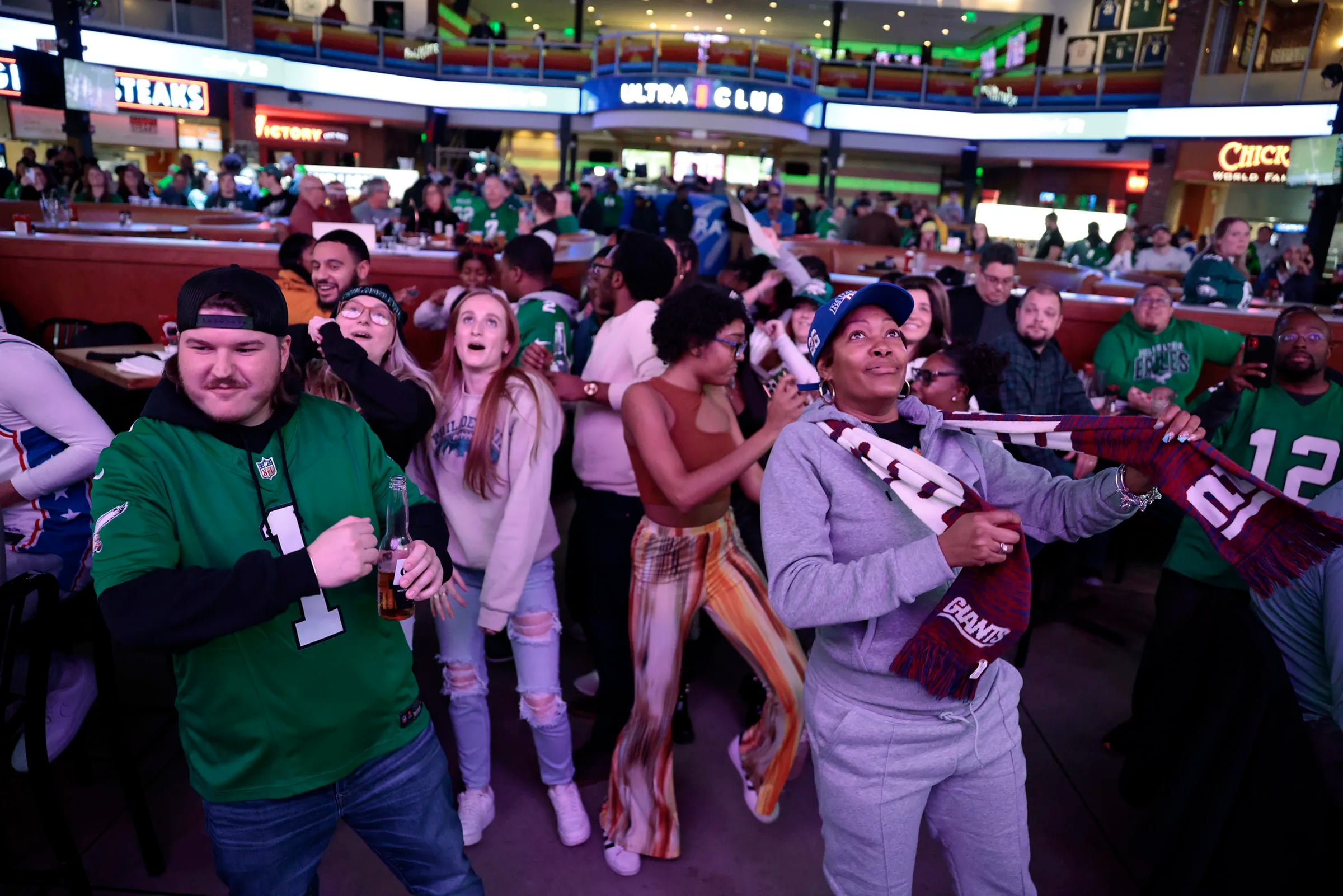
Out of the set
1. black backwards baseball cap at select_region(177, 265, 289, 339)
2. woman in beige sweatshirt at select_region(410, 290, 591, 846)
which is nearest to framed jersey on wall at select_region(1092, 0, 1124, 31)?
woman in beige sweatshirt at select_region(410, 290, 591, 846)

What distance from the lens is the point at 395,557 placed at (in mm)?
1656

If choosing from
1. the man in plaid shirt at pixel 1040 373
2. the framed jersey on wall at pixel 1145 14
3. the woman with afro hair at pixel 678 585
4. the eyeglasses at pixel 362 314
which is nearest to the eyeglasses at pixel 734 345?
the woman with afro hair at pixel 678 585

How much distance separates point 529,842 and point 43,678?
1.49 m

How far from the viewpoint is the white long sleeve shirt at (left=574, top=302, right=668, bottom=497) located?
320 centimetres

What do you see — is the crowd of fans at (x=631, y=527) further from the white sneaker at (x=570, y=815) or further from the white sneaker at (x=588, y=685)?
the white sneaker at (x=588, y=685)

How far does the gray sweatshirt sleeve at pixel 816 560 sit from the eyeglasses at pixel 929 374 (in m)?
1.29

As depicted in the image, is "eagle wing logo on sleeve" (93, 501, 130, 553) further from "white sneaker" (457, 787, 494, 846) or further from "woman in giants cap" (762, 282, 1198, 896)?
"white sneaker" (457, 787, 494, 846)

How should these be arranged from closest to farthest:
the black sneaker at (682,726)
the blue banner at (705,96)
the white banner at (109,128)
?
the black sneaker at (682,726) < the white banner at (109,128) < the blue banner at (705,96)

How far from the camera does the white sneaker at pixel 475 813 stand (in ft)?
9.30

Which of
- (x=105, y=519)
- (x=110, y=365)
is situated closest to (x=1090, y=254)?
(x=110, y=365)

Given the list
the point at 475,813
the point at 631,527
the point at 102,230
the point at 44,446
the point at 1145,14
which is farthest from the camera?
the point at 1145,14

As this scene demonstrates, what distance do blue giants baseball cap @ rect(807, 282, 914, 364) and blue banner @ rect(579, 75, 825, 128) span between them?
67.1 feet

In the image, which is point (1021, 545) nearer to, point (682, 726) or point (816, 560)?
point (816, 560)

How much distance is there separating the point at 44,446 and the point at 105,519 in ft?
4.90
